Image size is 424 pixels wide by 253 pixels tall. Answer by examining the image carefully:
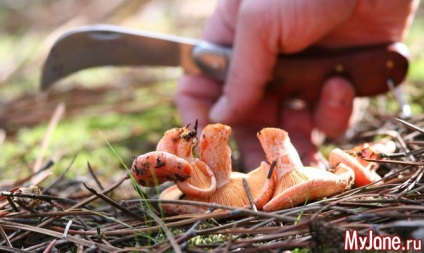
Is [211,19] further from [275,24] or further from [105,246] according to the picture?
[105,246]

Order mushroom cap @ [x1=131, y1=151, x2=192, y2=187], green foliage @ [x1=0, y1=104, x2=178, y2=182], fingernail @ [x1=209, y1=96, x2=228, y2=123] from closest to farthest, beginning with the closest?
1. mushroom cap @ [x1=131, y1=151, x2=192, y2=187]
2. fingernail @ [x1=209, y1=96, x2=228, y2=123]
3. green foliage @ [x1=0, y1=104, x2=178, y2=182]

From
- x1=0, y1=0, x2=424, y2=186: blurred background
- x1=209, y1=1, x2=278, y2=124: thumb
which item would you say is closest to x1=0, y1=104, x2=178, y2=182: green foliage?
x1=0, y1=0, x2=424, y2=186: blurred background

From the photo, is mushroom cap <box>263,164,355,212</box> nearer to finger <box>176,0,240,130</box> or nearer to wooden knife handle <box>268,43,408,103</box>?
wooden knife handle <box>268,43,408,103</box>

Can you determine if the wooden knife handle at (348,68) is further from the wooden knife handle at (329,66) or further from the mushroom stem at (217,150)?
the mushroom stem at (217,150)

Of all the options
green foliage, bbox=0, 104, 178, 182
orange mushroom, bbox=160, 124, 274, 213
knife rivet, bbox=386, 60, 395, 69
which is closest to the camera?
orange mushroom, bbox=160, 124, 274, 213

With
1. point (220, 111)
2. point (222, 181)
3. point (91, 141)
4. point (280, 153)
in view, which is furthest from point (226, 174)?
point (91, 141)

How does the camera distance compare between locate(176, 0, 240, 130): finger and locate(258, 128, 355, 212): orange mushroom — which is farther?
locate(176, 0, 240, 130): finger

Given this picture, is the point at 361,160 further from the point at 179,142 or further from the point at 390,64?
the point at 390,64
